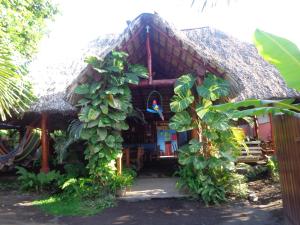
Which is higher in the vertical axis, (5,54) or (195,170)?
(5,54)

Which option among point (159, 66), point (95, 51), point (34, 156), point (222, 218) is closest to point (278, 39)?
point (222, 218)

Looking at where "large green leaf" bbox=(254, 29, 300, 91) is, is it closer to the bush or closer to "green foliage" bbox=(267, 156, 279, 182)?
the bush

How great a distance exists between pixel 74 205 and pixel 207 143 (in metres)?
2.91

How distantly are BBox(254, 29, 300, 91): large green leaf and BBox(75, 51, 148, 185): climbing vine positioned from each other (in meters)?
4.07

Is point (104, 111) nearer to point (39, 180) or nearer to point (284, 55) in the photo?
point (39, 180)

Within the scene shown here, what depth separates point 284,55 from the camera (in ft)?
8.64

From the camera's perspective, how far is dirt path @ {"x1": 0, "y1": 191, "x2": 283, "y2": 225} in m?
5.25

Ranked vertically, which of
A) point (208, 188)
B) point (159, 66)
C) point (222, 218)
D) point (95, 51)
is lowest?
point (222, 218)

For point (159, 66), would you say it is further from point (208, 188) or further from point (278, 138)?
point (278, 138)

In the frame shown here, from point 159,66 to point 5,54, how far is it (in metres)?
5.67

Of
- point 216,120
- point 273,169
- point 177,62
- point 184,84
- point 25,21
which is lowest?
point 273,169

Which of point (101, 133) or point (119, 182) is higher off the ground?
point (101, 133)

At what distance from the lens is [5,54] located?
301 centimetres

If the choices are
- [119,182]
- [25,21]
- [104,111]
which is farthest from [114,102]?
[25,21]
